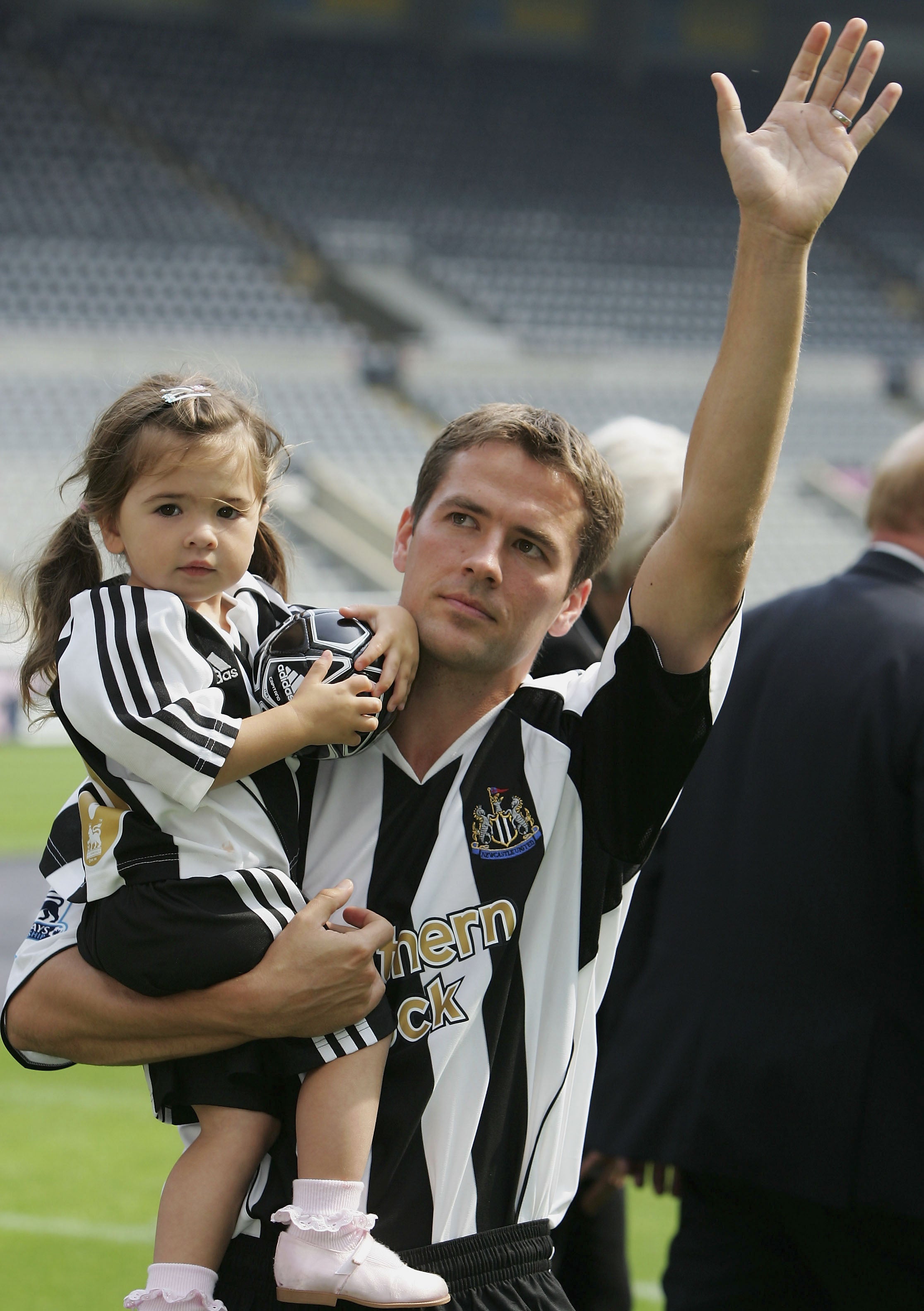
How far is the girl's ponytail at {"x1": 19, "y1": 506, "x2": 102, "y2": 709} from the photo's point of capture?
202 cm

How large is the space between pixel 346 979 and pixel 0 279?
1812cm

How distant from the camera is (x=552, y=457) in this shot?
6.15 feet

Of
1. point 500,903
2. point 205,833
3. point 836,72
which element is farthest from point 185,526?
point 836,72

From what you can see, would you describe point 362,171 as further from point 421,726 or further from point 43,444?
point 421,726

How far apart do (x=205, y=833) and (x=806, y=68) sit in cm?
119

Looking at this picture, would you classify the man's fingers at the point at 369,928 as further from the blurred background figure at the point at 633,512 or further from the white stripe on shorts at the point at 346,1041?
the blurred background figure at the point at 633,512

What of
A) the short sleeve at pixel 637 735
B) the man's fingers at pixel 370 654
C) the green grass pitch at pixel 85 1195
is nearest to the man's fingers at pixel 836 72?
the short sleeve at pixel 637 735

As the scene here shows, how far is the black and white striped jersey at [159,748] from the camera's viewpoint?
1726 mm

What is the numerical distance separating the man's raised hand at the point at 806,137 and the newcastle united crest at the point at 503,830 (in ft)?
2.50

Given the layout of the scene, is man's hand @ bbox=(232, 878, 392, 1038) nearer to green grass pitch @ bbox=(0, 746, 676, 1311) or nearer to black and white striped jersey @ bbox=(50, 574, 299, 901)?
black and white striped jersey @ bbox=(50, 574, 299, 901)

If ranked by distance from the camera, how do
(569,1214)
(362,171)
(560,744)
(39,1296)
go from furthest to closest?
(362,171) → (39,1296) → (569,1214) → (560,744)

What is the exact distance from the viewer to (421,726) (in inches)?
75.3

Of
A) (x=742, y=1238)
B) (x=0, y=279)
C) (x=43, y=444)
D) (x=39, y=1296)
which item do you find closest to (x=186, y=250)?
(x=0, y=279)

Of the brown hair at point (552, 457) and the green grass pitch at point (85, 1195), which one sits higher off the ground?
the brown hair at point (552, 457)
